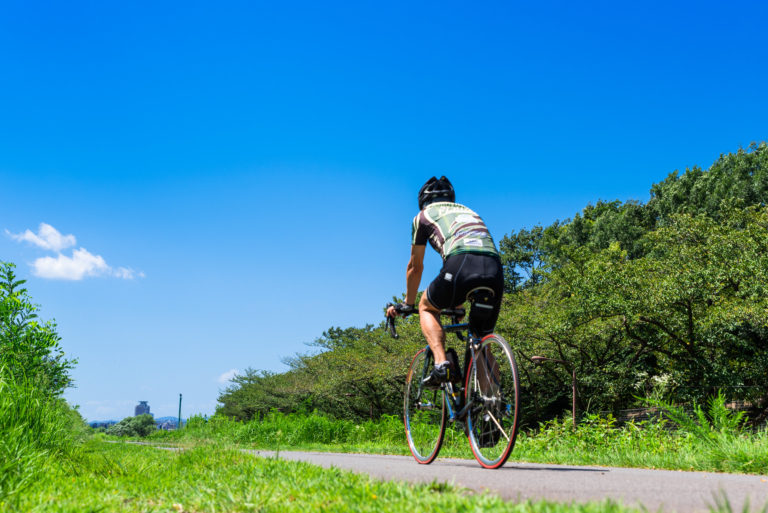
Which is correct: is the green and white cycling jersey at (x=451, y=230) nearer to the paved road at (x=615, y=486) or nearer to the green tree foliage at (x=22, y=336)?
the paved road at (x=615, y=486)

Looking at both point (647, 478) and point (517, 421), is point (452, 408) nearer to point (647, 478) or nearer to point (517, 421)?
point (517, 421)

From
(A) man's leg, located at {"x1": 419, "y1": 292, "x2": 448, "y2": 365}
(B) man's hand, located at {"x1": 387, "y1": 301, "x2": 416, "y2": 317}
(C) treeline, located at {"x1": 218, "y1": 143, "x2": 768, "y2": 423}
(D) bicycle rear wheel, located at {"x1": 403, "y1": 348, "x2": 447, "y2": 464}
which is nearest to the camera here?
(A) man's leg, located at {"x1": 419, "y1": 292, "x2": 448, "y2": 365}

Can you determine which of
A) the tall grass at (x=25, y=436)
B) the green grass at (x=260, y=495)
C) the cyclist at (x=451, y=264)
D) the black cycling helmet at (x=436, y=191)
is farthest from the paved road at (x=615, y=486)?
the tall grass at (x=25, y=436)

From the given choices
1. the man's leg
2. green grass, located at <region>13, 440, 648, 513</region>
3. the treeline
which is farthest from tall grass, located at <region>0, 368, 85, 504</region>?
the treeline

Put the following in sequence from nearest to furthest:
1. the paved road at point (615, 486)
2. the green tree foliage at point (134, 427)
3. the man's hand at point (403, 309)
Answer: the paved road at point (615, 486)
the man's hand at point (403, 309)
the green tree foliage at point (134, 427)

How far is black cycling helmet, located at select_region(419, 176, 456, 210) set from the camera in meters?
4.92

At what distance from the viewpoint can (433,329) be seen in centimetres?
457

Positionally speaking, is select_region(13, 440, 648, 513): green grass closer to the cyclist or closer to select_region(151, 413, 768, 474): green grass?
the cyclist

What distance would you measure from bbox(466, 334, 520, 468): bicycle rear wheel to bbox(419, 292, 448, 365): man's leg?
0.29 m

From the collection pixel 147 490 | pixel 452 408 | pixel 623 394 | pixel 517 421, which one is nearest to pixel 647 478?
pixel 517 421

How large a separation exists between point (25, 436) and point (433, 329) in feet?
11.1

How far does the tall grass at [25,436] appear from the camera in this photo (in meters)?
3.64

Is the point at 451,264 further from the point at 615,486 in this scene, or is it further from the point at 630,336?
the point at 630,336

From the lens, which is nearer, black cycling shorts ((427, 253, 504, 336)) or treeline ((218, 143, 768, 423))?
black cycling shorts ((427, 253, 504, 336))
